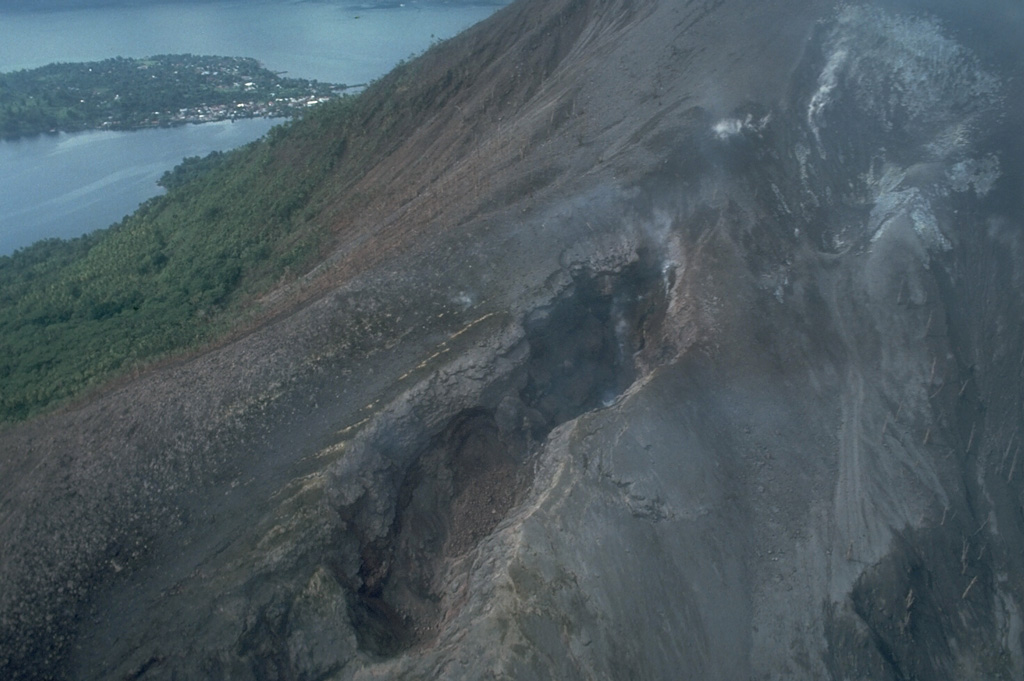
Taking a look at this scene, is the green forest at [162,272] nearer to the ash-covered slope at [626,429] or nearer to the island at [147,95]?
the ash-covered slope at [626,429]

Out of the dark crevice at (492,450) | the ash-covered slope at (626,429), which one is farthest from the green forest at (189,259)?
the dark crevice at (492,450)

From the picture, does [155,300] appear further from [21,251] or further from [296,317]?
[21,251]

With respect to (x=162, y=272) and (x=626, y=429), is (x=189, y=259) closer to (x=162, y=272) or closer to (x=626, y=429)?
(x=162, y=272)

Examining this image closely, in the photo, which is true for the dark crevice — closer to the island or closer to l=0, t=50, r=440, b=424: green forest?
l=0, t=50, r=440, b=424: green forest

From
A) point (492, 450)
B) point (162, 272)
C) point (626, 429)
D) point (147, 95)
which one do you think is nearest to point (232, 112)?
point (147, 95)

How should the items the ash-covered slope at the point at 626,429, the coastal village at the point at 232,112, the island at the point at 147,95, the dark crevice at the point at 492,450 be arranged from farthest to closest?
the island at the point at 147,95 < the coastal village at the point at 232,112 < the dark crevice at the point at 492,450 < the ash-covered slope at the point at 626,429

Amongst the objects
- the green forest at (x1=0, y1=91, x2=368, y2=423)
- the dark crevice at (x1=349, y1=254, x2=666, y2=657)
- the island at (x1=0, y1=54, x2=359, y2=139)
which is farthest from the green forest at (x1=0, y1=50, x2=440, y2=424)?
the island at (x1=0, y1=54, x2=359, y2=139)
